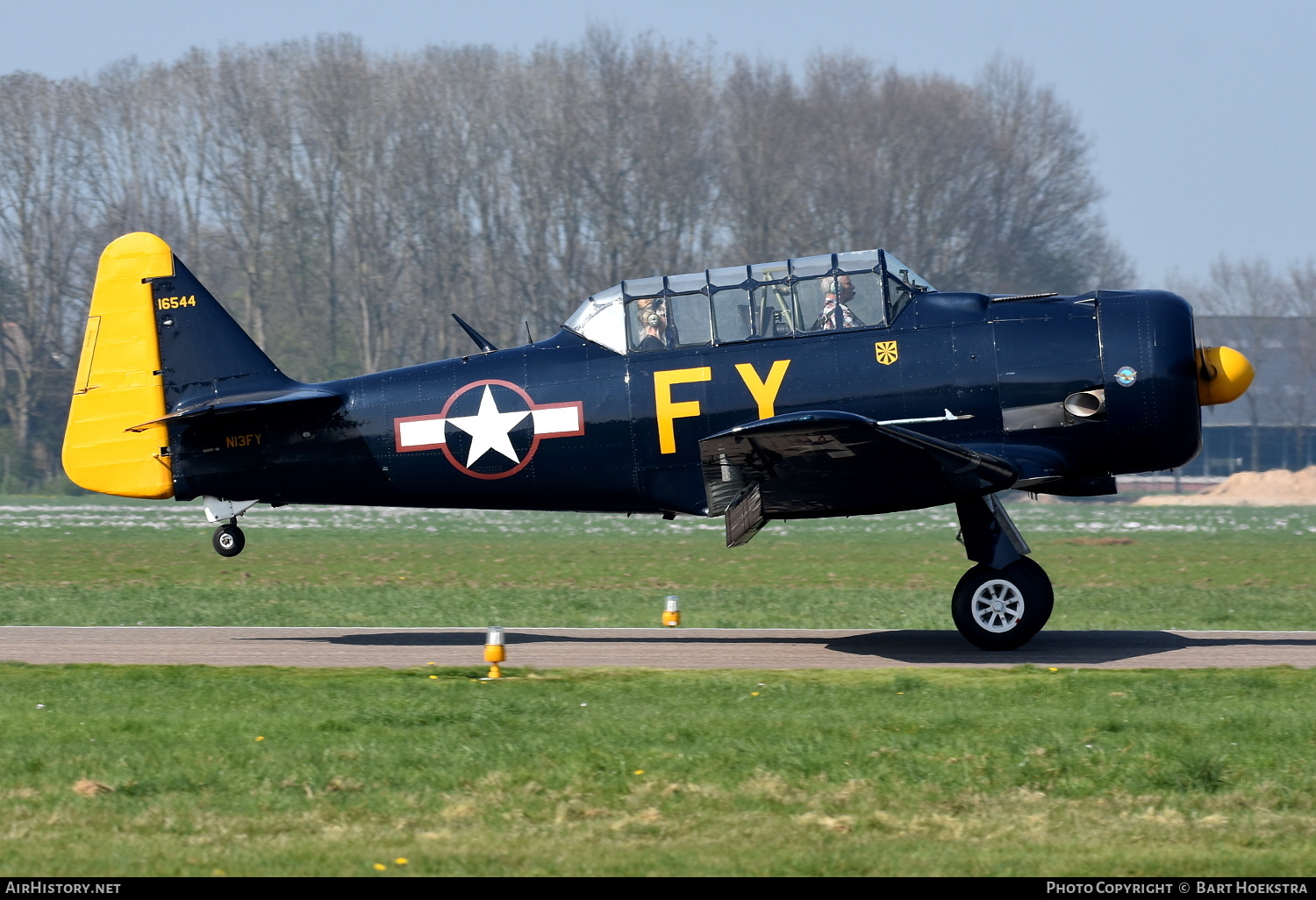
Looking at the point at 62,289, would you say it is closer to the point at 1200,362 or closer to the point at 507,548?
the point at 507,548

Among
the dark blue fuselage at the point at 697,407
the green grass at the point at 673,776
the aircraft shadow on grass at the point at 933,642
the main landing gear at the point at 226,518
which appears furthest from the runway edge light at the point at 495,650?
the main landing gear at the point at 226,518

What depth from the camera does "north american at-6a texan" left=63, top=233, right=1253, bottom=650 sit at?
13414 mm

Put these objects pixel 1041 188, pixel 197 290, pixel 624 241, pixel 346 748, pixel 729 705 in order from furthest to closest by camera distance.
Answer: pixel 1041 188 → pixel 624 241 → pixel 197 290 → pixel 729 705 → pixel 346 748

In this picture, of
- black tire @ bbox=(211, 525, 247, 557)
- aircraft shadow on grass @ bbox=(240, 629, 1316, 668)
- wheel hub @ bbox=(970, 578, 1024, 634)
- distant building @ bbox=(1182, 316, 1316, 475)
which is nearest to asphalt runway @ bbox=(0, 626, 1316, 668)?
aircraft shadow on grass @ bbox=(240, 629, 1316, 668)

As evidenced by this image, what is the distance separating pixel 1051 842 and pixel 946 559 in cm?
1982

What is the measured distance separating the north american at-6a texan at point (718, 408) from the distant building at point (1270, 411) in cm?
7368

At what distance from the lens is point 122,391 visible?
15.4 metres

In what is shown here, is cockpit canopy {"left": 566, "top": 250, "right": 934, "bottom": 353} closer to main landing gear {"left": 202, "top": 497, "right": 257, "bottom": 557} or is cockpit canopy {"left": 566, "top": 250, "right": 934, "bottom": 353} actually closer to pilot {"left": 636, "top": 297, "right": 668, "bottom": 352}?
pilot {"left": 636, "top": 297, "right": 668, "bottom": 352}

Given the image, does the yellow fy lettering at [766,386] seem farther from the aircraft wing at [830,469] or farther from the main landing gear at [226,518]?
the main landing gear at [226,518]

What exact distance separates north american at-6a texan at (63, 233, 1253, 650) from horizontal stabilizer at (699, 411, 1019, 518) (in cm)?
3

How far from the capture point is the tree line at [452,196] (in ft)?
232
